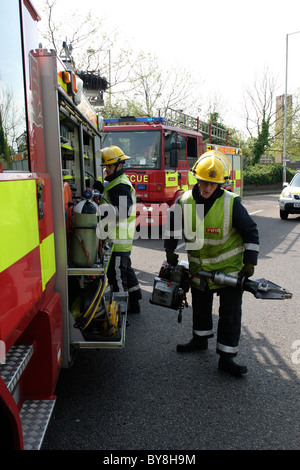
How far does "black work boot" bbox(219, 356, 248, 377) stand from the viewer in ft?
10.4

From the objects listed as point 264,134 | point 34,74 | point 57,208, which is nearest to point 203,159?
point 57,208

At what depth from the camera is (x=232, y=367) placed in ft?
10.5

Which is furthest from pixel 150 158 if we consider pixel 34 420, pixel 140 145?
pixel 34 420

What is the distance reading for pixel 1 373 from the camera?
1.72 metres

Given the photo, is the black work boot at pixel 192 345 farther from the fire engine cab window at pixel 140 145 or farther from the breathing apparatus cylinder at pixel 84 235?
the fire engine cab window at pixel 140 145

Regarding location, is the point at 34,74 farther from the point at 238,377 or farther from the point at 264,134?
the point at 264,134

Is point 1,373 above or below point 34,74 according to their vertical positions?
below

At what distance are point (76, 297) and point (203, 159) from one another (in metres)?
1.48

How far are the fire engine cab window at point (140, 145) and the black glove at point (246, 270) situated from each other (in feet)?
18.8

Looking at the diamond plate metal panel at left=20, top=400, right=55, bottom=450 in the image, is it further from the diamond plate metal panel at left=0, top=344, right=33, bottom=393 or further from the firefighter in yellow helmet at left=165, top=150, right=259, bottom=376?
the firefighter in yellow helmet at left=165, top=150, right=259, bottom=376

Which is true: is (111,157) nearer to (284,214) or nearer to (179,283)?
(179,283)

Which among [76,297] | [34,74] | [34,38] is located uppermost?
[34,38]

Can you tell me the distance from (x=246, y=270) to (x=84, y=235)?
1.27 metres

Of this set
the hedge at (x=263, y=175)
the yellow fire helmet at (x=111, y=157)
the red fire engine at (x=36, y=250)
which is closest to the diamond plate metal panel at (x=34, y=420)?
the red fire engine at (x=36, y=250)
